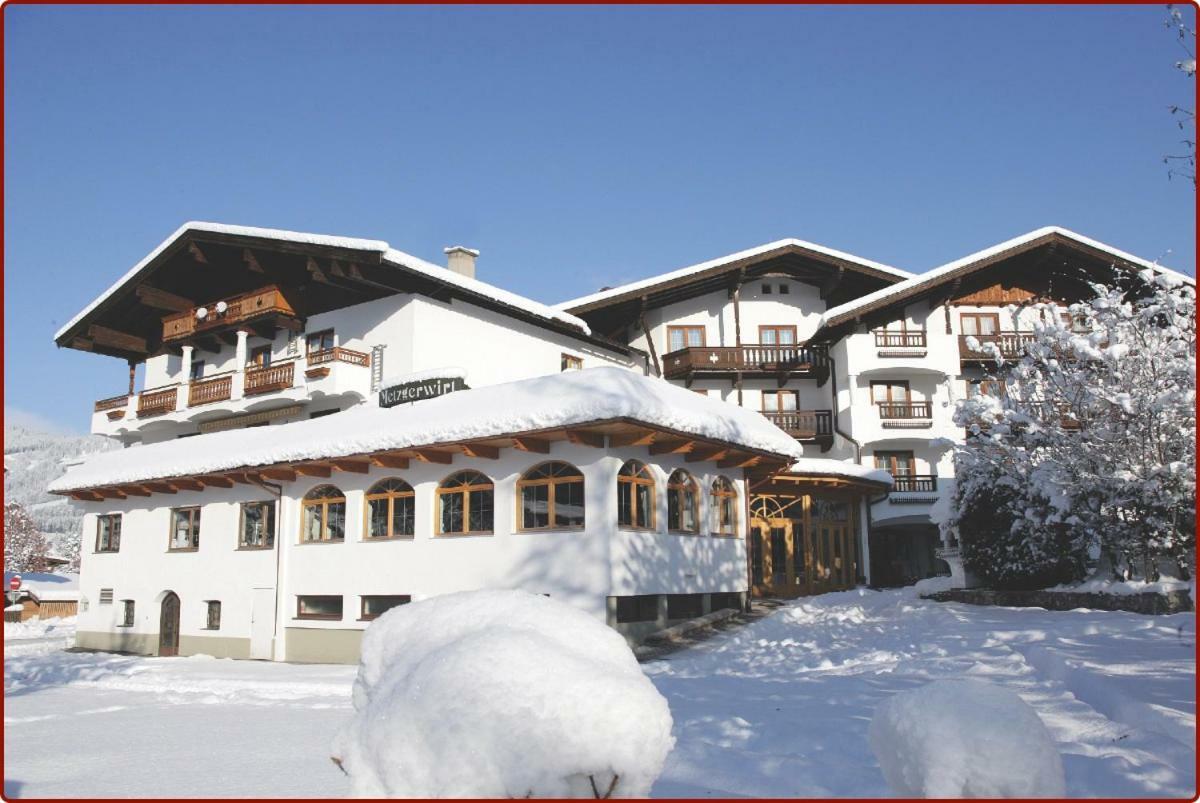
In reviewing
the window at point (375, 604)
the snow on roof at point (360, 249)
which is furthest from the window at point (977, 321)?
the window at point (375, 604)

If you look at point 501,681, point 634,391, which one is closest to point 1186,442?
point 634,391

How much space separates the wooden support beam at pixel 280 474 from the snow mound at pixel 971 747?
639 inches

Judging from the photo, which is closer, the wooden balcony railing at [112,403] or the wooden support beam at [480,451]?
the wooden support beam at [480,451]

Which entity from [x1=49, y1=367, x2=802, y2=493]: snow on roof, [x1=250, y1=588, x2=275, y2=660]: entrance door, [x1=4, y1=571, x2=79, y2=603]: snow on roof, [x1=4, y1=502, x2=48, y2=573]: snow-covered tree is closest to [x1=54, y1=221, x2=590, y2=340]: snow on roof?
[x1=49, y1=367, x2=802, y2=493]: snow on roof

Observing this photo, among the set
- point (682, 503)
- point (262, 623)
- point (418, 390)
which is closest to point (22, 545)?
point (262, 623)

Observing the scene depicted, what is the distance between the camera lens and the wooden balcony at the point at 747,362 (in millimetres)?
32281

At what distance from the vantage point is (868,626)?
1728 centimetres

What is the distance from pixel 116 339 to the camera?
30047 mm

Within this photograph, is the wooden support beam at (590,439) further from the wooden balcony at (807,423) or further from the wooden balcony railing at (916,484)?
the wooden balcony railing at (916,484)

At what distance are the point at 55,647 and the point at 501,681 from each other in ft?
91.7

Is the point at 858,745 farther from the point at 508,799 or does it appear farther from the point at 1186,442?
the point at 1186,442

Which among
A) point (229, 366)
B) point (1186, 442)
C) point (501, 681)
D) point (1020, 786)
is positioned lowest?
point (1020, 786)

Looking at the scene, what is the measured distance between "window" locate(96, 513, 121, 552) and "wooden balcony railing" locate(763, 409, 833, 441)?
68.9 ft

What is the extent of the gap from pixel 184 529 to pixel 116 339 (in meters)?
10.9
